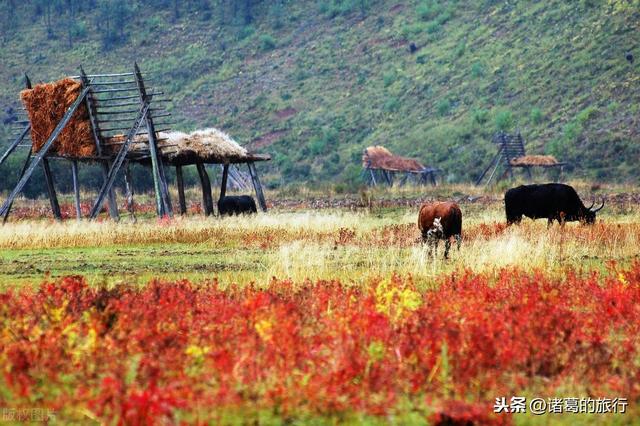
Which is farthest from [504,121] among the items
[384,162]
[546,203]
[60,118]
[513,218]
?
[546,203]

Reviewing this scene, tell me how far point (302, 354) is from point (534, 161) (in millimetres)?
49271

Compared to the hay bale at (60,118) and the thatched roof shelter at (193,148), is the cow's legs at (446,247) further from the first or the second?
the hay bale at (60,118)

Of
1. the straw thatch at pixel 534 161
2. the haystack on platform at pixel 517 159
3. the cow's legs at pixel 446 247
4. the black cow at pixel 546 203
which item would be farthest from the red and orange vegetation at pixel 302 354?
the haystack on platform at pixel 517 159

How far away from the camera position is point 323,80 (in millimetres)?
94938

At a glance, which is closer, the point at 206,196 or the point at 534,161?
the point at 206,196

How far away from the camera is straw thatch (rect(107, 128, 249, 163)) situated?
3381 centimetres

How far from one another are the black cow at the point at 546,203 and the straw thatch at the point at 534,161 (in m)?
30.8

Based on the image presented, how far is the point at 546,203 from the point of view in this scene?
88.7ft

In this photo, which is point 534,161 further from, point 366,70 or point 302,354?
point 302,354

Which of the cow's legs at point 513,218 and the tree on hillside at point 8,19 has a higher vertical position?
the tree on hillside at point 8,19

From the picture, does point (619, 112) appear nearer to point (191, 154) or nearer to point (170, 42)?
point (191, 154)

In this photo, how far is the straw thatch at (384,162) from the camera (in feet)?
200

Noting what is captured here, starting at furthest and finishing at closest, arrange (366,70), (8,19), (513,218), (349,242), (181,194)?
1. (8,19)
2. (366,70)
3. (181,194)
4. (513,218)
5. (349,242)

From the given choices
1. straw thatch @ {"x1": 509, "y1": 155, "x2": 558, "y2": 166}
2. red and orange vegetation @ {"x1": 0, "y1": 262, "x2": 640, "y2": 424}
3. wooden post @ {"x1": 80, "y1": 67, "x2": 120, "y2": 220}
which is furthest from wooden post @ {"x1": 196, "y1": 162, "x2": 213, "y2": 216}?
straw thatch @ {"x1": 509, "y1": 155, "x2": 558, "y2": 166}
